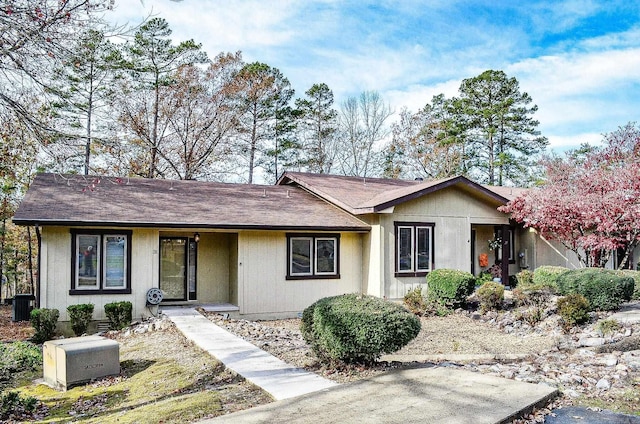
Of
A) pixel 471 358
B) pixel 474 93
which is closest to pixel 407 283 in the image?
pixel 471 358

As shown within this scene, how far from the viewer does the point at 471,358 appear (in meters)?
8.21

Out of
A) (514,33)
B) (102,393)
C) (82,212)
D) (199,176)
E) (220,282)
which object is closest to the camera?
(102,393)

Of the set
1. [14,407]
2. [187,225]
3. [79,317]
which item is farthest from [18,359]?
[187,225]

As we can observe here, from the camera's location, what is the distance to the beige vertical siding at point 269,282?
13102mm

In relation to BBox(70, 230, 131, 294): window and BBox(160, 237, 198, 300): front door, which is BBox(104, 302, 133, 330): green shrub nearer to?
BBox(70, 230, 131, 294): window

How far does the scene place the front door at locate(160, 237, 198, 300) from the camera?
1353cm

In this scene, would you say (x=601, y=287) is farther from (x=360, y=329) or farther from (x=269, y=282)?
(x=360, y=329)

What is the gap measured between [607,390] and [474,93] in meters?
30.9

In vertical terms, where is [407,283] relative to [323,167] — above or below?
below

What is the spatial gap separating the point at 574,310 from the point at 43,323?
1153 cm

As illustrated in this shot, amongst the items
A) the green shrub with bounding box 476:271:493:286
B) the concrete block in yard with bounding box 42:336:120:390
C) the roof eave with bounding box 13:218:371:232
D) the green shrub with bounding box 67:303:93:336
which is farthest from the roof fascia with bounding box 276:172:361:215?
the concrete block in yard with bounding box 42:336:120:390

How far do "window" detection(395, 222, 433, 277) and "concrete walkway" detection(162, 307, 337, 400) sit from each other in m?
6.23

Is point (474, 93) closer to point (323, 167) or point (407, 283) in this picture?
point (323, 167)

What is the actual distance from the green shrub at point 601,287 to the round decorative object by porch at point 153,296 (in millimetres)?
10185
